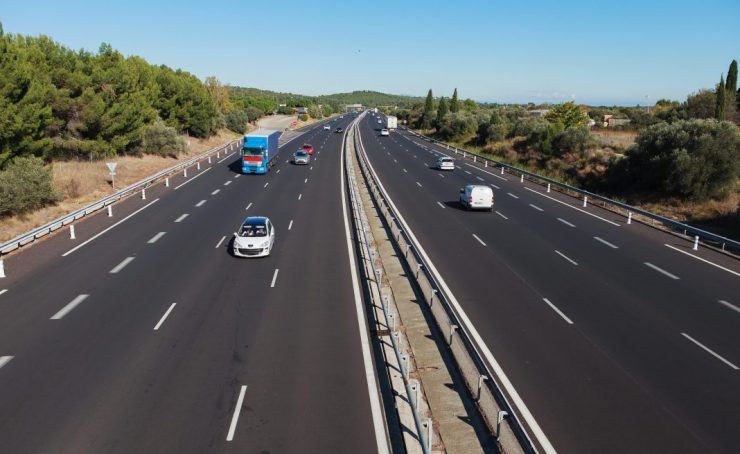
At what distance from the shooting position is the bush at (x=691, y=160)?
3719 centimetres

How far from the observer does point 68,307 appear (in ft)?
53.4

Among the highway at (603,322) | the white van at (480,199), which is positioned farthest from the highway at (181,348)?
the white van at (480,199)

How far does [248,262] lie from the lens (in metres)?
21.3

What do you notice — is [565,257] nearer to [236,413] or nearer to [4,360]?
[236,413]

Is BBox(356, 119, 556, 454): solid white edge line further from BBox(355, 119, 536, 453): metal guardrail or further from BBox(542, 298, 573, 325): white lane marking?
BBox(542, 298, 573, 325): white lane marking

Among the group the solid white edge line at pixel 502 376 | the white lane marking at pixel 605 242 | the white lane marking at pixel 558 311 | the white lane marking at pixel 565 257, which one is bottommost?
the solid white edge line at pixel 502 376

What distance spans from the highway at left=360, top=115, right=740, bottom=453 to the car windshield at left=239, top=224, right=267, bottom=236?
693 centimetres

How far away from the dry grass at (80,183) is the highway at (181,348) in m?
6.19

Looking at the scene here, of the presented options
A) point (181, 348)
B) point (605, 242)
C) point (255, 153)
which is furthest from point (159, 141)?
point (181, 348)

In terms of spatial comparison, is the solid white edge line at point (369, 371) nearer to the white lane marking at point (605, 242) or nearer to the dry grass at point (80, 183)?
the white lane marking at point (605, 242)

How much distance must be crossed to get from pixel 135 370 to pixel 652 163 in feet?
132

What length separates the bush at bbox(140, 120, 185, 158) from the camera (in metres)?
57.5

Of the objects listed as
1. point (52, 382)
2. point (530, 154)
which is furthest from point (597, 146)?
point (52, 382)

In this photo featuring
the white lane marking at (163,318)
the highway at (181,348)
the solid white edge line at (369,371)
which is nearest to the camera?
the solid white edge line at (369,371)
